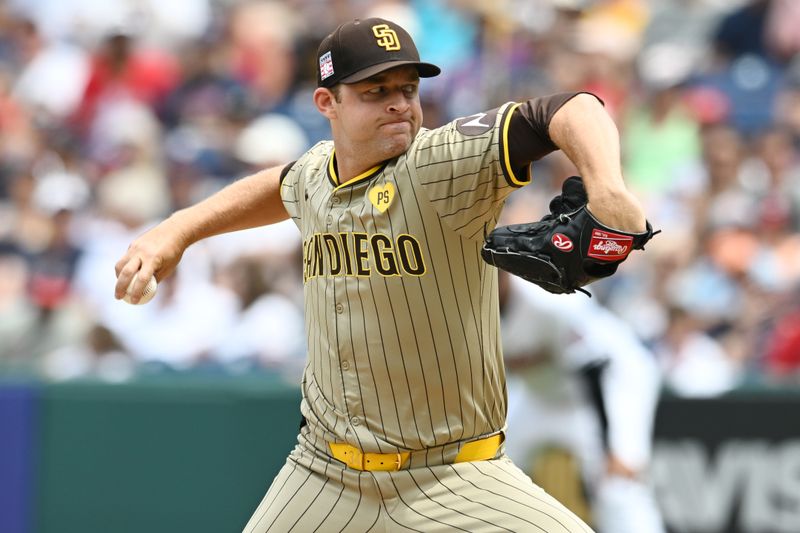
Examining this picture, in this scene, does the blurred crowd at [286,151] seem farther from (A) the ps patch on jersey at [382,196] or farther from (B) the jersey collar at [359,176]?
(A) the ps patch on jersey at [382,196]

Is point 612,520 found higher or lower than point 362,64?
lower

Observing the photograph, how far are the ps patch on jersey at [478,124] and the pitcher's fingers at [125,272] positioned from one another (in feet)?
3.71

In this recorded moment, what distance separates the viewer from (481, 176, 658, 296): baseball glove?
3.05 meters

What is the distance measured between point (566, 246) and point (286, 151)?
6153 mm

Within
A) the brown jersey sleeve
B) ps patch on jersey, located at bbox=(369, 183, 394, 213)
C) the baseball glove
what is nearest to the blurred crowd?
ps patch on jersey, located at bbox=(369, 183, 394, 213)

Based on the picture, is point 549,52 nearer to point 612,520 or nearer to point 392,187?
point 612,520

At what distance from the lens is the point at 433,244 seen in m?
3.75

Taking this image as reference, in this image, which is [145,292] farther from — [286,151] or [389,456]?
[286,151]

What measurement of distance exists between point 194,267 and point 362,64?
4.72 m

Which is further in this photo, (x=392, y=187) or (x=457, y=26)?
(x=457, y=26)

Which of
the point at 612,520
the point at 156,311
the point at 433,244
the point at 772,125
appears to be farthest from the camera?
the point at 772,125

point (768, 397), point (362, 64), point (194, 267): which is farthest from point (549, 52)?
point (362, 64)

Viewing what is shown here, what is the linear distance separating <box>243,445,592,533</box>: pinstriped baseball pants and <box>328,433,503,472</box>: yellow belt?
2 centimetres

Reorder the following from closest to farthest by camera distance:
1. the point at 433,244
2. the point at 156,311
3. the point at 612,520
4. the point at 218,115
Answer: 1. the point at 433,244
2. the point at 612,520
3. the point at 156,311
4. the point at 218,115
